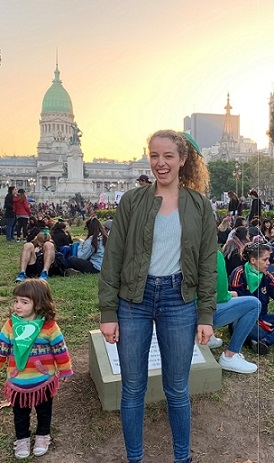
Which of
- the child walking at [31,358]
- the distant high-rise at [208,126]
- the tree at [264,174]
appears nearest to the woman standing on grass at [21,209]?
the child walking at [31,358]

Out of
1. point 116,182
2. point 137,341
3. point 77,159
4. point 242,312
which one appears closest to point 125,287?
point 137,341

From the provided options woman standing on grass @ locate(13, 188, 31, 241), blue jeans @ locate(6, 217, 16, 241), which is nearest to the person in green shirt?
woman standing on grass @ locate(13, 188, 31, 241)

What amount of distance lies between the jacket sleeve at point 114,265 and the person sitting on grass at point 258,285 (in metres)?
2.43

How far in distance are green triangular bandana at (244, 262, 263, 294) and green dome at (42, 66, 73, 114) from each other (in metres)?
109

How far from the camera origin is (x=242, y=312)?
3984 mm

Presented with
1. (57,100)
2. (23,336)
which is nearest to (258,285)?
(23,336)

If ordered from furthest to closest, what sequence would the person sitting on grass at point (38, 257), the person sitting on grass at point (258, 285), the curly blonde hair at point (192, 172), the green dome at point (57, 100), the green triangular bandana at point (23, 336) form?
the green dome at point (57, 100) < the person sitting on grass at point (38, 257) < the person sitting on grass at point (258, 285) < the green triangular bandana at point (23, 336) < the curly blonde hair at point (192, 172)

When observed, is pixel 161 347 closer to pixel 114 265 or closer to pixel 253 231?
pixel 114 265

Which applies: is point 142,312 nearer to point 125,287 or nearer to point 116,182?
point 125,287

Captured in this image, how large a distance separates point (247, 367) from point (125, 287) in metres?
2.17

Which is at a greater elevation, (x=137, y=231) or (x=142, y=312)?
(x=137, y=231)

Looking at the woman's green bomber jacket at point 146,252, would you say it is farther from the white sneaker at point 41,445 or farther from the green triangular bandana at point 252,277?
the green triangular bandana at point 252,277

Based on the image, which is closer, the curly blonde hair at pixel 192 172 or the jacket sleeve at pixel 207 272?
the jacket sleeve at pixel 207 272

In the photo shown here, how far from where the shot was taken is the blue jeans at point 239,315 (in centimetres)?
396
